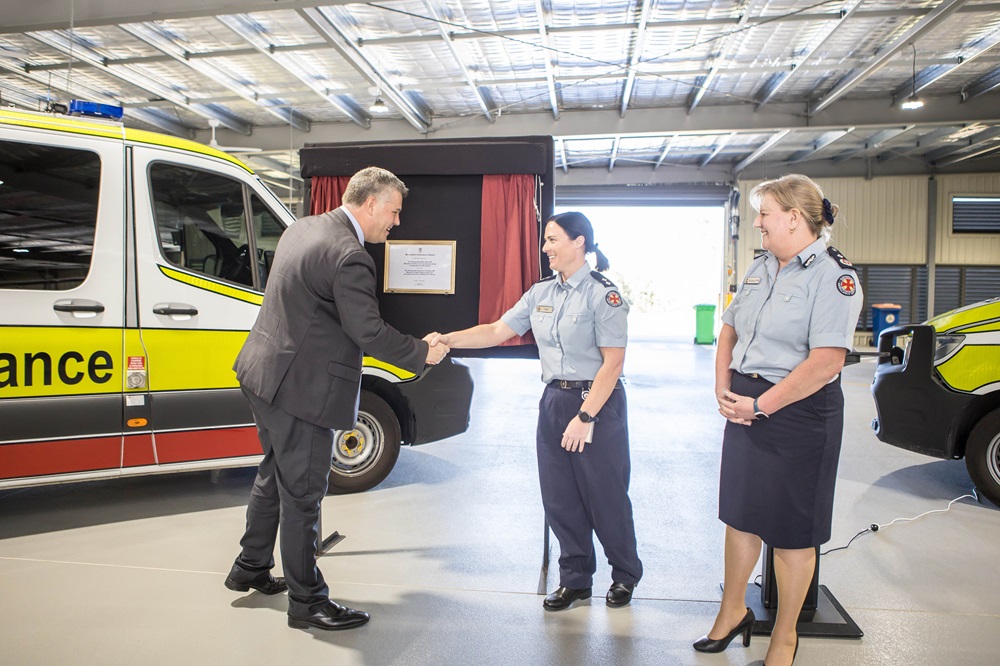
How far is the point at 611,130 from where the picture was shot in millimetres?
11586

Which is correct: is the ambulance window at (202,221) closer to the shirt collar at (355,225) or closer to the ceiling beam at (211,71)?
the shirt collar at (355,225)

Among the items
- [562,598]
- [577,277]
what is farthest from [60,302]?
[562,598]

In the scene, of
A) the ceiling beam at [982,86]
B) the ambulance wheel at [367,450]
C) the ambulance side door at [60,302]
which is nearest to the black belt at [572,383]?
the ambulance wheel at [367,450]

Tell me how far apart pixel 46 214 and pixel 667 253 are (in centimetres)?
1704

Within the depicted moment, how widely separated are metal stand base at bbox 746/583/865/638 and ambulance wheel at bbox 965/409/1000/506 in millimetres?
2053

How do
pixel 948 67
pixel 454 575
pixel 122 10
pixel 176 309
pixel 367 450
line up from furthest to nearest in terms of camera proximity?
pixel 948 67 < pixel 122 10 < pixel 367 450 < pixel 176 309 < pixel 454 575

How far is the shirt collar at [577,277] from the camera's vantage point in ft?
8.77

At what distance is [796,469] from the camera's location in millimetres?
2162

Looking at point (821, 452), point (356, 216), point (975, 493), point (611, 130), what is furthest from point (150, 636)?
point (611, 130)

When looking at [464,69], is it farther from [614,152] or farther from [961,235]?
[961,235]

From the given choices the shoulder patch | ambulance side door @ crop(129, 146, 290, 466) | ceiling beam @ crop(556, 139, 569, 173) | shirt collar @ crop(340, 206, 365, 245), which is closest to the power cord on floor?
the shoulder patch

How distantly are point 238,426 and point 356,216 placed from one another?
1.80 metres

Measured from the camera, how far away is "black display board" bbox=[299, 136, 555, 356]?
3.07 meters

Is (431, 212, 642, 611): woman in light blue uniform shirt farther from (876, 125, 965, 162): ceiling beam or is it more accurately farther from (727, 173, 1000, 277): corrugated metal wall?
(727, 173, 1000, 277): corrugated metal wall
